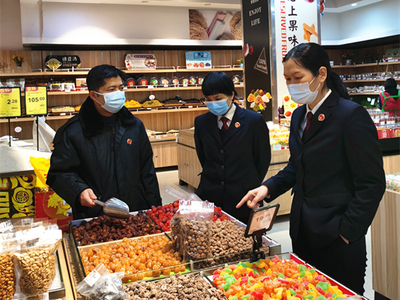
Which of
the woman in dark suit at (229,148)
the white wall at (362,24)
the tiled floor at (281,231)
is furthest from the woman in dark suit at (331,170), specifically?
the white wall at (362,24)

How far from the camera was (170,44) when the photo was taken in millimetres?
8195

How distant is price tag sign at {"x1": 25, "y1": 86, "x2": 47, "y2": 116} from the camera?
426 cm

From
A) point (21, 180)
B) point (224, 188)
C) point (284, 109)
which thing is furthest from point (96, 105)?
point (284, 109)

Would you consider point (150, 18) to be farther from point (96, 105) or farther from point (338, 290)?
point (338, 290)

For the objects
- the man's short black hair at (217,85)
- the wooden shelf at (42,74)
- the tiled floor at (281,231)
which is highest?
the wooden shelf at (42,74)

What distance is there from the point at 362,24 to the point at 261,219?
395 inches

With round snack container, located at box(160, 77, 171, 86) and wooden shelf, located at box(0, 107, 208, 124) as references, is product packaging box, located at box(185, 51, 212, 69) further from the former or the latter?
wooden shelf, located at box(0, 107, 208, 124)

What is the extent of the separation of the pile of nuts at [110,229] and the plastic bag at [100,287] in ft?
1.77

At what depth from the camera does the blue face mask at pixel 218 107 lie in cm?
267

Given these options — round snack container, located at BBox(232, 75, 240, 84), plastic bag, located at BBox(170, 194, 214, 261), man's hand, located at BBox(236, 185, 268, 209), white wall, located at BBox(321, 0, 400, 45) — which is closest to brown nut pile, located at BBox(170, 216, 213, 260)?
plastic bag, located at BBox(170, 194, 214, 261)

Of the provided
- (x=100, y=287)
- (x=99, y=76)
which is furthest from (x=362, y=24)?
(x=100, y=287)

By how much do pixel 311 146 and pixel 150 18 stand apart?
726cm

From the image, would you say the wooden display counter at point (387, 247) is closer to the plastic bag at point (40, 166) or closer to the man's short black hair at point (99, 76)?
the man's short black hair at point (99, 76)

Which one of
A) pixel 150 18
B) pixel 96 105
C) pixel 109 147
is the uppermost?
pixel 150 18
